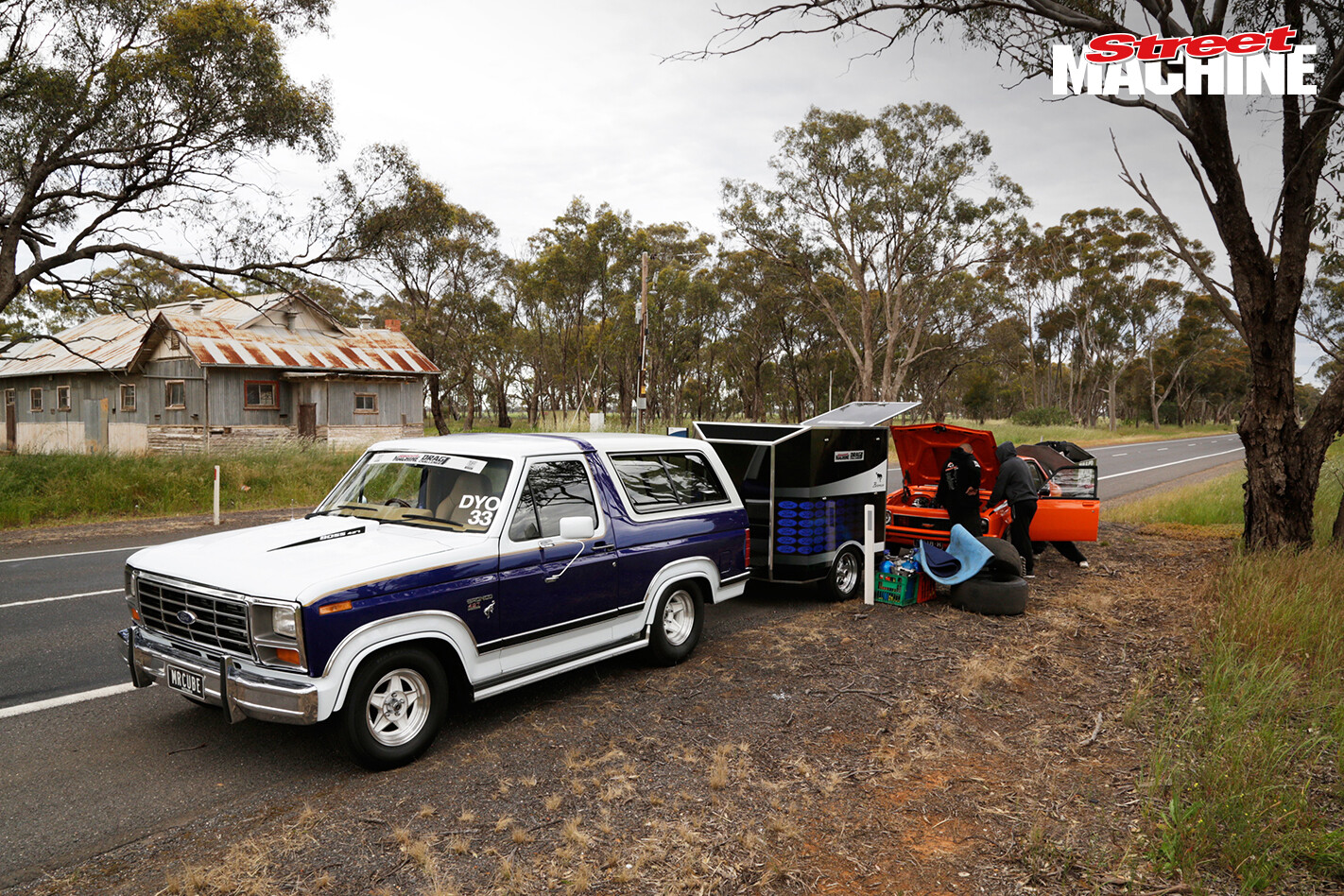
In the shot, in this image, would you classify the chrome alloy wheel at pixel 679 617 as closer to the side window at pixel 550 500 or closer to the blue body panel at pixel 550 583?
the blue body panel at pixel 550 583

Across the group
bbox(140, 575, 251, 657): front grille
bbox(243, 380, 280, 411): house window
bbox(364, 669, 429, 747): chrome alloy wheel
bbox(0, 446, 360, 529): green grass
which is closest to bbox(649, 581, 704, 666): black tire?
bbox(364, 669, 429, 747): chrome alloy wheel

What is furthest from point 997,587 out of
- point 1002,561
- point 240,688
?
point 240,688

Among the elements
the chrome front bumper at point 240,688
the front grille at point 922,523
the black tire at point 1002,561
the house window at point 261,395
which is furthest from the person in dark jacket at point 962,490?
the house window at point 261,395

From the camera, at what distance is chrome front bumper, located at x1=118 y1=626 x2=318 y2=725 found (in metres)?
3.98

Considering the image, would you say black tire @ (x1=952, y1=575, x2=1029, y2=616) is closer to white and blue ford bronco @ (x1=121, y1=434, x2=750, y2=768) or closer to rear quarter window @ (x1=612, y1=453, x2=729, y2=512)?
rear quarter window @ (x1=612, y1=453, x2=729, y2=512)

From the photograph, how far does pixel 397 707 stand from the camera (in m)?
4.52

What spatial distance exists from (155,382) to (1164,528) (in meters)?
31.5

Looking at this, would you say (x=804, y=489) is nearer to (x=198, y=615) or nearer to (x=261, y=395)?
(x=198, y=615)

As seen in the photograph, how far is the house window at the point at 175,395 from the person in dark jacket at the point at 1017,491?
28.0 m

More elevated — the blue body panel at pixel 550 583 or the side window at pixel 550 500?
the side window at pixel 550 500

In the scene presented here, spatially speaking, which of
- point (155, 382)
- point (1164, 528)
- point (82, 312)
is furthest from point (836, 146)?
point (82, 312)

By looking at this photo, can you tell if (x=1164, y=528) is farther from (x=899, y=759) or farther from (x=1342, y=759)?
(x=899, y=759)

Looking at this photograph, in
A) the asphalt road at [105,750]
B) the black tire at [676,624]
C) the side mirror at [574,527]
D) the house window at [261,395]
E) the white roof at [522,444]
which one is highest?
the house window at [261,395]

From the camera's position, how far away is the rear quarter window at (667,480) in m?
6.20
